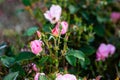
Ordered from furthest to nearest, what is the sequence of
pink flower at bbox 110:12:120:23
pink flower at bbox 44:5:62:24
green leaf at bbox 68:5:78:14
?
pink flower at bbox 110:12:120:23 < green leaf at bbox 68:5:78:14 < pink flower at bbox 44:5:62:24

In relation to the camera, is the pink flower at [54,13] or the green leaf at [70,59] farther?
the pink flower at [54,13]

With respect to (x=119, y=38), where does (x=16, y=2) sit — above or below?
below

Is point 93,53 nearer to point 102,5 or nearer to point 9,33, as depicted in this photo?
point 102,5

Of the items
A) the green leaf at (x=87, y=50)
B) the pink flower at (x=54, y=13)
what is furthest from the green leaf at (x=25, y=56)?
the green leaf at (x=87, y=50)

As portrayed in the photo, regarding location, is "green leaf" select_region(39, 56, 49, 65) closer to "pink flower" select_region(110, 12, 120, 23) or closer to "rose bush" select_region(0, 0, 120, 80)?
"rose bush" select_region(0, 0, 120, 80)

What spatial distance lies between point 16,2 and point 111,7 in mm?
1328

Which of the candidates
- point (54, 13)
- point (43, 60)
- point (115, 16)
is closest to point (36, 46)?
point (43, 60)

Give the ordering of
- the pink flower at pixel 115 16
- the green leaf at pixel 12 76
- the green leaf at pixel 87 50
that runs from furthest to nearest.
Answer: the pink flower at pixel 115 16
the green leaf at pixel 87 50
the green leaf at pixel 12 76

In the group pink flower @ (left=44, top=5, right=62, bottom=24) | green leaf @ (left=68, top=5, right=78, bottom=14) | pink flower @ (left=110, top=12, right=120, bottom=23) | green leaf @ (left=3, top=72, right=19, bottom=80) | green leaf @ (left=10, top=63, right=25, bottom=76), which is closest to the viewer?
green leaf @ (left=3, top=72, right=19, bottom=80)

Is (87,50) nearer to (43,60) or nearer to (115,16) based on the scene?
(43,60)

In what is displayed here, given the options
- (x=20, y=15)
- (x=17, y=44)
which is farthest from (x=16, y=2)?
(x=17, y=44)

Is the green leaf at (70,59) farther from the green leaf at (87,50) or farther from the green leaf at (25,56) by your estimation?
the green leaf at (87,50)

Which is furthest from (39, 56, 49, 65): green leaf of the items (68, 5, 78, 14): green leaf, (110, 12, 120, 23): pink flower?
(110, 12, 120, 23): pink flower

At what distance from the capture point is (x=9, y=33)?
267cm
